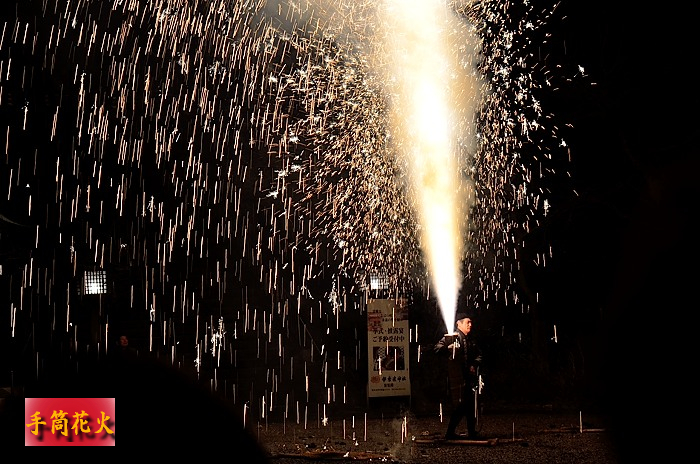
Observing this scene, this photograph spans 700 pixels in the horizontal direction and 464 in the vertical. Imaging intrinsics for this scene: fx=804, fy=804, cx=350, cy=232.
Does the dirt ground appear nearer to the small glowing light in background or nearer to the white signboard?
the white signboard

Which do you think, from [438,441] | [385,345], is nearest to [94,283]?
[385,345]

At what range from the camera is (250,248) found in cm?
1488

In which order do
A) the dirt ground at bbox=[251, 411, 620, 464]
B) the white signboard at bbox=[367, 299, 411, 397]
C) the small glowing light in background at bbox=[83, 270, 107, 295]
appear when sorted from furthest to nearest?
the small glowing light in background at bbox=[83, 270, 107, 295] < the white signboard at bbox=[367, 299, 411, 397] < the dirt ground at bbox=[251, 411, 620, 464]

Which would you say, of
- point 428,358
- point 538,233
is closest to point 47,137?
point 428,358

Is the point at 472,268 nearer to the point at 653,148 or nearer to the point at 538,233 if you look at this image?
the point at 538,233

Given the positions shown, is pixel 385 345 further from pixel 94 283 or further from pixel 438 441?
pixel 94 283

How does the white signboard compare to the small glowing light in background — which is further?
the small glowing light in background

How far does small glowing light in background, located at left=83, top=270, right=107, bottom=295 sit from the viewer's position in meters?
16.2

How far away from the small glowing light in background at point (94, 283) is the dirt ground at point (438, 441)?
256 inches

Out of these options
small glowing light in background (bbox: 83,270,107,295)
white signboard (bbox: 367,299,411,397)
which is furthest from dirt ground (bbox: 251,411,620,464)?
small glowing light in background (bbox: 83,270,107,295)

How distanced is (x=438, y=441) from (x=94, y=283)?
973 centimetres

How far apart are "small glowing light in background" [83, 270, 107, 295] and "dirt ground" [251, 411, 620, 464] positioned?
6507 millimetres

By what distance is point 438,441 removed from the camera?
8820mm

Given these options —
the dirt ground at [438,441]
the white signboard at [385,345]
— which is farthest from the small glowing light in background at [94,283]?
the white signboard at [385,345]
